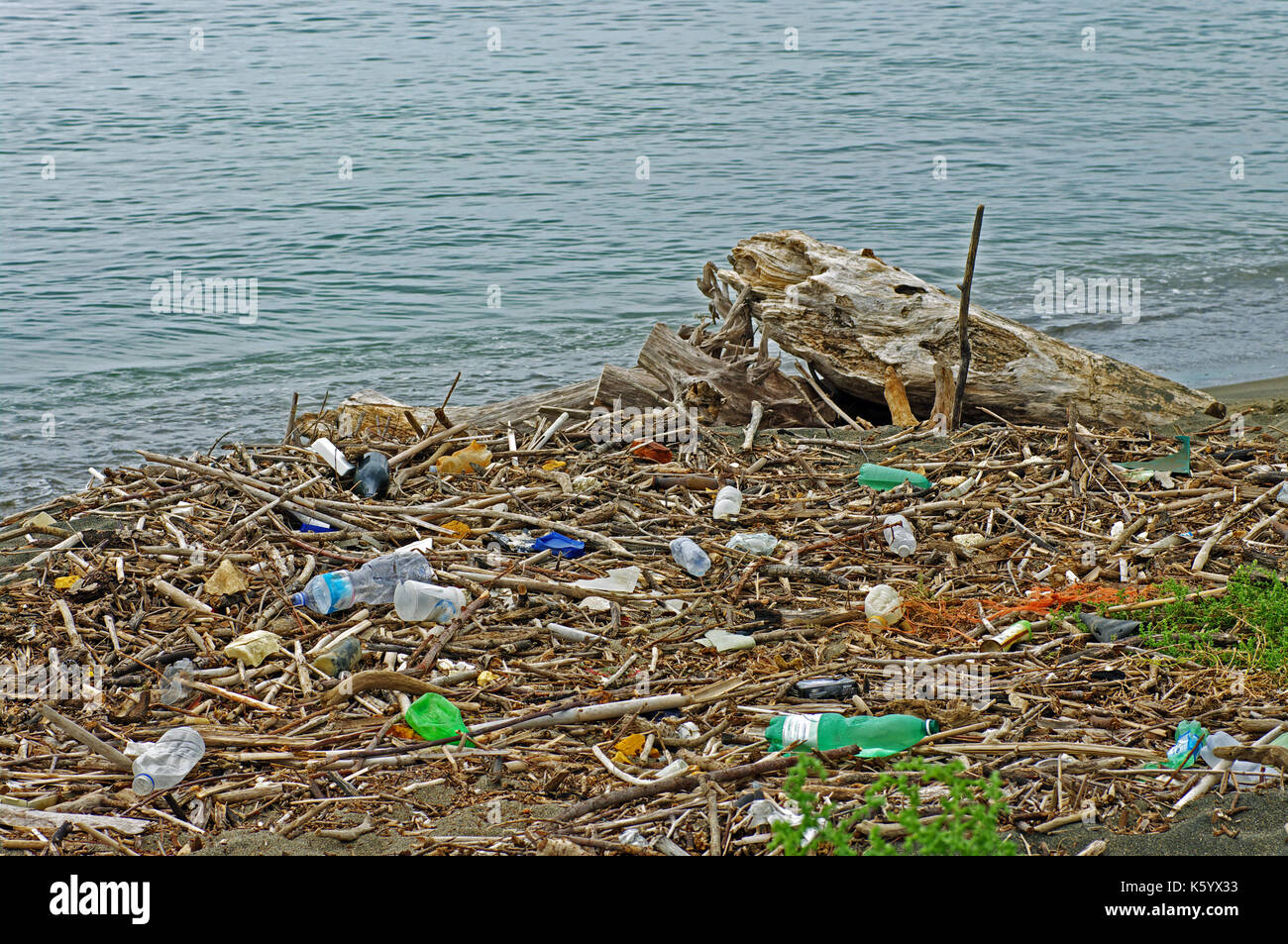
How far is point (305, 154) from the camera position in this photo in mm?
18312

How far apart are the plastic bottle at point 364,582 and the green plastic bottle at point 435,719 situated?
0.81 metres

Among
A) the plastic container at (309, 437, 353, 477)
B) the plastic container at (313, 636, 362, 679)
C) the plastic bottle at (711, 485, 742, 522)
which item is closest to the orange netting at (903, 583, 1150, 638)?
the plastic bottle at (711, 485, 742, 522)

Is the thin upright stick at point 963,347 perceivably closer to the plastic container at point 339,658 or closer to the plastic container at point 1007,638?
the plastic container at point 1007,638

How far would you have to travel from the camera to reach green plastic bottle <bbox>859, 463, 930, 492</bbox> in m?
5.21

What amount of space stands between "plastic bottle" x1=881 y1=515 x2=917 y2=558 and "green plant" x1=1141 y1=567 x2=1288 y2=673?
3.17 feet

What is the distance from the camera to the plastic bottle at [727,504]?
490cm

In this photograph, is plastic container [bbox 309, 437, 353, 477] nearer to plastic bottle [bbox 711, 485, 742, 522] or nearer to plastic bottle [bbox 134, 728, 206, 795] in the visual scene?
plastic bottle [bbox 711, 485, 742, 522]

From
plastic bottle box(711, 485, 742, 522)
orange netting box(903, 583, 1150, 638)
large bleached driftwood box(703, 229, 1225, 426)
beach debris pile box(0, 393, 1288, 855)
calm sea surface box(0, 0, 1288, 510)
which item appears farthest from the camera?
calm sea surface box(0, 0, 1288, 510)

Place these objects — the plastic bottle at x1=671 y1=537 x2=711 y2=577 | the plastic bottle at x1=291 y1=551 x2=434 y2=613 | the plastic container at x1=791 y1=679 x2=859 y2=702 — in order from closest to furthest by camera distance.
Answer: the plastic container at x1=791 y1=679 x2=859 y2=702, the plastic bottle at x1=291 y1=551 x2=434 y2=613, the plastic bottle at x1=671 y1=537 x2=711 y2=577

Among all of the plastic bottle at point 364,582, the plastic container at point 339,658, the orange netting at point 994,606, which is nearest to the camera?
the plastic container at point 339,658

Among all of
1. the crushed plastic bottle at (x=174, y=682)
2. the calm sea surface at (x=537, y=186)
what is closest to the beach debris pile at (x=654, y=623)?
the crushed plastic bottle at (x=174, y=682)

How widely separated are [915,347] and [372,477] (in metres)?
3.29

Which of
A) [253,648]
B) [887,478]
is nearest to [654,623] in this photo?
[253,648]

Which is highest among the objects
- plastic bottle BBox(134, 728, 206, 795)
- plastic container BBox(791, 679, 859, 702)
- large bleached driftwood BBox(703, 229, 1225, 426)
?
large bleached driftwood BBox(703, 229, 1225, 426)
